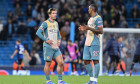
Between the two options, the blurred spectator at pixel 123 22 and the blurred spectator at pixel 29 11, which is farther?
the blurred spectator at pixel 29 11

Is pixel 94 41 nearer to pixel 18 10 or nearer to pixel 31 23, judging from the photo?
pixel 31 23

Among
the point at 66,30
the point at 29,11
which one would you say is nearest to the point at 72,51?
the point at 66,30

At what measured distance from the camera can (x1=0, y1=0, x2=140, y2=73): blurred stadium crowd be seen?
22922 millimetres

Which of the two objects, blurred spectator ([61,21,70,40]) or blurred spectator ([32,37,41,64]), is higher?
blurred spectator ([61,21,70,40])

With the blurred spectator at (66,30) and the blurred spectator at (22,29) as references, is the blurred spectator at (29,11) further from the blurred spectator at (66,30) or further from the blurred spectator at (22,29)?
the blurred spectator at (66,30)

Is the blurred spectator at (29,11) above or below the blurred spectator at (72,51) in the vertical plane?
above

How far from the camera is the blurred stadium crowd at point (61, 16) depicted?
22922mm

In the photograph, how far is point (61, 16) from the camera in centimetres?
2411

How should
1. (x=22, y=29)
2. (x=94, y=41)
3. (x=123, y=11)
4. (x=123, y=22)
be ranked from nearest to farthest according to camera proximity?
(x=94, y=41), (x=22, y=29), (x=123, y=22), (x=123, y=11)

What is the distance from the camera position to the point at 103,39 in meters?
19.7

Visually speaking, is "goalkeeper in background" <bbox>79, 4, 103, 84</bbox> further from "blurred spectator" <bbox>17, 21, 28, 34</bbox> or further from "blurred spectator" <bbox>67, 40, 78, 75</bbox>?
"blurred spectator" <bbox>17, 21, 28, 34</bbox>

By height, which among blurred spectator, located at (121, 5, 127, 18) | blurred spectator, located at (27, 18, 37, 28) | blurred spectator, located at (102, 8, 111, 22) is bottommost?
blurred spectator, located at (27, 18, 37, 28)

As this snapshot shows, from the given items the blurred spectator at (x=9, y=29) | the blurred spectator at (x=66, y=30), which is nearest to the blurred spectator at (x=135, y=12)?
the blurred spectator at (x=66, y=30)

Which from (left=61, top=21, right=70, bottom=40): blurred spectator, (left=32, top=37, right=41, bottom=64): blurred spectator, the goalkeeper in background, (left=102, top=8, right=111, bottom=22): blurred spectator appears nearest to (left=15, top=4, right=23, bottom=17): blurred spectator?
(left=32, top=37, right=41, bottom=64): blurred spectator
